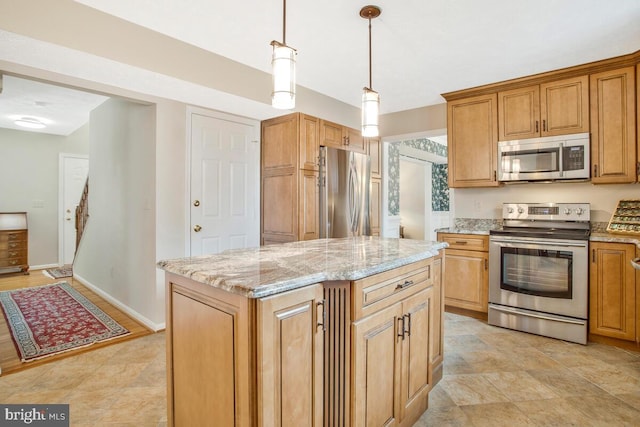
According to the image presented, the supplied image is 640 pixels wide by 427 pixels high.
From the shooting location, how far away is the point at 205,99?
3.13 m

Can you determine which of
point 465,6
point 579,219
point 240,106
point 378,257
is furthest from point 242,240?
point 579,219

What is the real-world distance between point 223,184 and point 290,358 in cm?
277

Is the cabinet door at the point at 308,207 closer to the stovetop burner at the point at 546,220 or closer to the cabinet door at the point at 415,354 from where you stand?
the stovetop burner at the point at 546,220

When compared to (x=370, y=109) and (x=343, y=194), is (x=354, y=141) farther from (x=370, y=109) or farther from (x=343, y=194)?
(x=370, y=109)

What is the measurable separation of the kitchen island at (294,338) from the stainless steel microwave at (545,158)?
230 cm

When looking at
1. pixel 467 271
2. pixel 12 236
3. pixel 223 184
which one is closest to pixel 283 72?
pixel 223 184

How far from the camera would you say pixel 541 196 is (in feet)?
11.6

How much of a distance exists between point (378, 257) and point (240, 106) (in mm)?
2427

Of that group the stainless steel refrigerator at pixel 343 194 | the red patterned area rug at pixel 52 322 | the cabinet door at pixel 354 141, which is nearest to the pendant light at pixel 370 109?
the stainless steel refrigerator at pixel 343 194

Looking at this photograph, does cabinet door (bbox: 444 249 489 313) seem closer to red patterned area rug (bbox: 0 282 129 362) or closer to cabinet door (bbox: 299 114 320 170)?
cabinet door (bbox: 299 114 320 170)

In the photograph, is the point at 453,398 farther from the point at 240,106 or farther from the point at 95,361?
the point at 240,106

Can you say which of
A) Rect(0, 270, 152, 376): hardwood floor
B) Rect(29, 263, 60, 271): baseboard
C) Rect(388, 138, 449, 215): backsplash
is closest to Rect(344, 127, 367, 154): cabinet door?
Rect(388, 138, 449, 215): backsplash

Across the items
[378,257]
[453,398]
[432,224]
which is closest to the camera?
[378,257]

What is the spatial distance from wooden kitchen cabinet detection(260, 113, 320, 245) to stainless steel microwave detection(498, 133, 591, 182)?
2.02m
